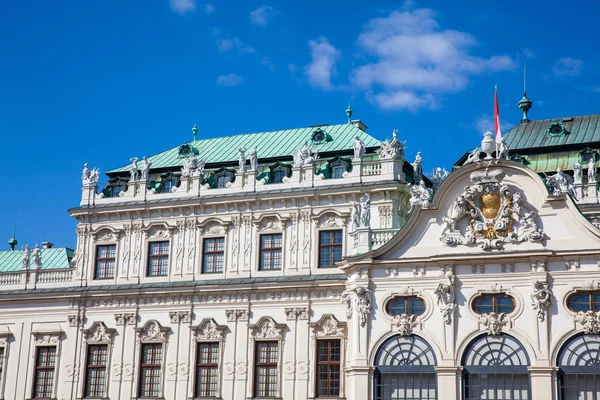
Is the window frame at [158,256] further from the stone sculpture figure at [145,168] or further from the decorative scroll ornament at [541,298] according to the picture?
the decorative scroll ornament at [541,298]

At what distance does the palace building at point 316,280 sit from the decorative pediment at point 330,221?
7 centimetres

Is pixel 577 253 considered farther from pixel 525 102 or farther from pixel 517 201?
pixel 525 102

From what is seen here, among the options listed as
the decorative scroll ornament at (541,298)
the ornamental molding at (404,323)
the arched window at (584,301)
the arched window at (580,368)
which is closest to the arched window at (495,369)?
the arched window at (580,368)

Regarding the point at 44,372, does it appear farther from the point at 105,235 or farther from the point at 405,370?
the point at 405,370

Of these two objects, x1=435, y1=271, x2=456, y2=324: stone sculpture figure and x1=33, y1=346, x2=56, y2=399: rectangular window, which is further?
x1=33, y1=346, x2=56, y2=399: rectangular window

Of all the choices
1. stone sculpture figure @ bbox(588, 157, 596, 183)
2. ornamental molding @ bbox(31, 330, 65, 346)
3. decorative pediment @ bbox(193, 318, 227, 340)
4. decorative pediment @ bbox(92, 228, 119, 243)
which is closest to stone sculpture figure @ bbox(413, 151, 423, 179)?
stone sculpture figure @ bbox(588, 157, 596, 183)

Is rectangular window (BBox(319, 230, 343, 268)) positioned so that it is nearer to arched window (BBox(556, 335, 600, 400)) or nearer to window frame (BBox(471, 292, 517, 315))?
window frame (BBox(471, 292, 517, 315))

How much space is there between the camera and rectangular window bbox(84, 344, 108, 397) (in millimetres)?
50344

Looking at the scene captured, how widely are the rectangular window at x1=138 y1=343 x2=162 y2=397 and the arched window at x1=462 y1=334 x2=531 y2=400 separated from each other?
16708mm

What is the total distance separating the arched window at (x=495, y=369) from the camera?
3934 cm

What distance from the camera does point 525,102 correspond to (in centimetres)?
5569

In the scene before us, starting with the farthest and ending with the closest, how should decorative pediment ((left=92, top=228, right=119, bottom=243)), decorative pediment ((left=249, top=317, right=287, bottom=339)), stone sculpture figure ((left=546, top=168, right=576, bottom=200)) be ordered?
decorative pediment ((left=92, top=228, right=119, bottom=243)), decorative pediment ((left=249, top=317, right=287, bottom=339)), stone sculpture figure ((left=546, top=168, right=576, bottom=200))

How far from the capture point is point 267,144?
2112 inches

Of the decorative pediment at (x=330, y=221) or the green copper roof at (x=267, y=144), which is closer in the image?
the decorative pediment at (x=330, y=221)
